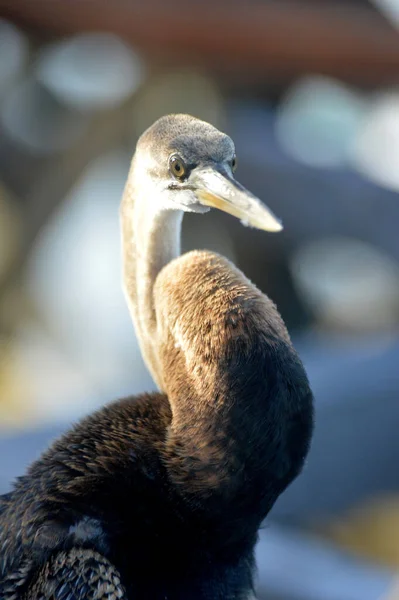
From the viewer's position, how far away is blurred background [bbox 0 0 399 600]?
4.73 meters

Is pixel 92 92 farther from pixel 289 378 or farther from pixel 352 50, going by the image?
pixel 289 378

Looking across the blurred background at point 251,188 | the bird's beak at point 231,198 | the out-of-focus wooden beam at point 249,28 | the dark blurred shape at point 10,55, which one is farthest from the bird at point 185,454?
the dark blurred shape at point 10,55

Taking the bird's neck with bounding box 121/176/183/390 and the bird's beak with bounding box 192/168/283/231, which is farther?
the bird's neck with bounding box 121/176/183/390

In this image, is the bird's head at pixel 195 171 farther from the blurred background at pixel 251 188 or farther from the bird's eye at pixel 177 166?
Answer: the blurred background at pixel 251 188

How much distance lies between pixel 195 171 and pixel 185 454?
1.96 feet

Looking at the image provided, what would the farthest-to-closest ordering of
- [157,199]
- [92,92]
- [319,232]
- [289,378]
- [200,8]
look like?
[92,92] → [319,232] → [200,8] → [157,199] → [289,378]

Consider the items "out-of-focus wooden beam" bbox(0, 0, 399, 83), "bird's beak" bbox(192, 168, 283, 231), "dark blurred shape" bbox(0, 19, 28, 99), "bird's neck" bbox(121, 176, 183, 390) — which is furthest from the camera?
"dark blurred shape" bbox(0, 19, 28, 99)

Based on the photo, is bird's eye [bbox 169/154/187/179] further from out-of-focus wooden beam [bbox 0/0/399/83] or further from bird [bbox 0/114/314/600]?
out-of-focus wooden beam [bbox 0/0/399/83]

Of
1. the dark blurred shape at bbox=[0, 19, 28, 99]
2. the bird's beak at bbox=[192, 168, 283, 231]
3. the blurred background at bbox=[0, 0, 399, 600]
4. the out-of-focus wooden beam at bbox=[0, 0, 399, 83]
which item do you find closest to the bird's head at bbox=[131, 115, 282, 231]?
the bird's beak at bbox=[192, 168, 283, 231]

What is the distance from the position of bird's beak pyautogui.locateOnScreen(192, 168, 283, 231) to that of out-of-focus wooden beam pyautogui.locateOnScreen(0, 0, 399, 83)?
12.3 ft

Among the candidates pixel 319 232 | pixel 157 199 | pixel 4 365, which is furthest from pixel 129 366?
pixel 157 199

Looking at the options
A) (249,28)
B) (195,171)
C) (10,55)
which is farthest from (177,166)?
(10,55)

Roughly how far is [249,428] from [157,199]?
1.84ft

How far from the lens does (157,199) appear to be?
214 cm
